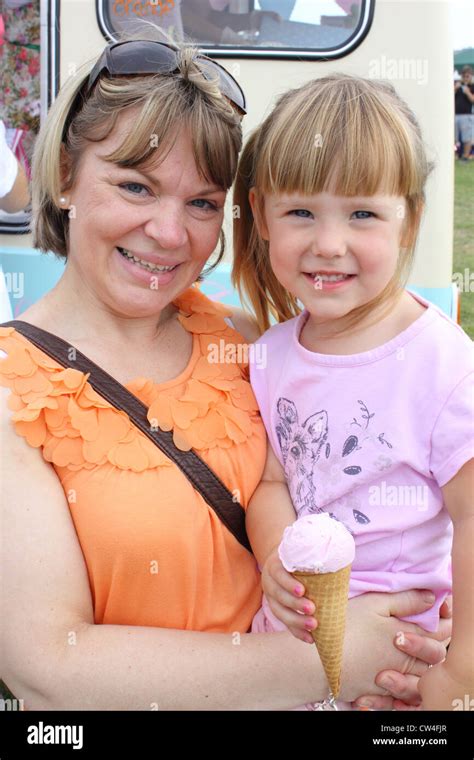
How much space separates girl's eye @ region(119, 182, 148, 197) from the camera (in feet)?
6.43

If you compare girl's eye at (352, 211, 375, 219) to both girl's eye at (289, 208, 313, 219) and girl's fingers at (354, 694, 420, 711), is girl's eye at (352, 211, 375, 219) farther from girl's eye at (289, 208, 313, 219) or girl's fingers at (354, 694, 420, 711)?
girl's fingers at (354, 694, 420, 711)

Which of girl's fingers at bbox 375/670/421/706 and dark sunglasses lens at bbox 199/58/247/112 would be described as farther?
dark sunglasses lens at bbox 199/58/247/112

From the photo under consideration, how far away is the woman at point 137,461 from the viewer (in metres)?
1.81

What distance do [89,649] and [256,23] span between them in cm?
285

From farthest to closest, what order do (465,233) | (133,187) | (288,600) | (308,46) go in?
(465,233)
(308,46)
(133,187)
(288,600)

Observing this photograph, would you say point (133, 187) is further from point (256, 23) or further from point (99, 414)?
point (256, 23)

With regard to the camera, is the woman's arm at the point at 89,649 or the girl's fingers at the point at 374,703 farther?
the girl's fingers at the point at 374,703

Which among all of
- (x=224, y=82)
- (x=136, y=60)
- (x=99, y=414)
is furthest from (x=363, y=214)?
(x=99, y=414)

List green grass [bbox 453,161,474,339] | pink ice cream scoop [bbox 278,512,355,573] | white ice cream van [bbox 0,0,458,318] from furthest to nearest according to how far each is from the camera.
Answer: green grass [bbox 453,161,474,339] → white ice cream van [bbox 0,0,458,318] → pink ice cream scoop [bbox 278,512,355,573]

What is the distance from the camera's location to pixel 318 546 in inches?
64.8

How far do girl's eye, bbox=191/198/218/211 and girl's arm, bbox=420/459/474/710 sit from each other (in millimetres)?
881

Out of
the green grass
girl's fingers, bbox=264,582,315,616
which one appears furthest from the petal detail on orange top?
the green grass

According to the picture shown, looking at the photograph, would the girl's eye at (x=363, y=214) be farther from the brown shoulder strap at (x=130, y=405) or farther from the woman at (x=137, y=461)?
the brown shoulder strap at (x=130, y=405)

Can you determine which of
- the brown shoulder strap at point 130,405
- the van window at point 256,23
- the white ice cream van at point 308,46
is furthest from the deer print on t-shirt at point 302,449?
the van window at point 256,23
